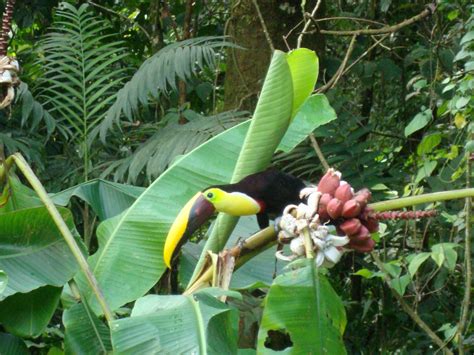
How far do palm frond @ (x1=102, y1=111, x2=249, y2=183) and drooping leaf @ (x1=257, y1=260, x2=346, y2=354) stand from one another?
1.63m

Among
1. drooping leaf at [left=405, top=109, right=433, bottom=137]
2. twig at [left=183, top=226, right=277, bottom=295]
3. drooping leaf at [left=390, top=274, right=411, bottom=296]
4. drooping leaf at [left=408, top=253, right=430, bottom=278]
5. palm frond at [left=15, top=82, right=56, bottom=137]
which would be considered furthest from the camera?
palm frond at [left=15, top=82, right=56, bottom=137]

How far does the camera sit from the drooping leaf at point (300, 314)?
1208 mm

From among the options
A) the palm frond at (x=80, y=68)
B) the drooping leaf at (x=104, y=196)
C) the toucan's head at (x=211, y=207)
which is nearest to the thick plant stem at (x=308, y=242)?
the toucan's head at (x=211, y=207)

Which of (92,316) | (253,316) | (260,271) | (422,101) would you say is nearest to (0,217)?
(92,316)

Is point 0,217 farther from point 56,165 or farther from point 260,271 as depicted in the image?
point 56,165

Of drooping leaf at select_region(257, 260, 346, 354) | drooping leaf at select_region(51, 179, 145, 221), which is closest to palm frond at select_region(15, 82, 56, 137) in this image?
drooping leaf at select_region(51, 179, 145, 221)

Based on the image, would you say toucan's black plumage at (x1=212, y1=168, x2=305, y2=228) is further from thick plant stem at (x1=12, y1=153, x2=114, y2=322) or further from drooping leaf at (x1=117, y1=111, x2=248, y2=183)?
drooping leaf at (x1=117, y1=111, x2=248, y2=183)

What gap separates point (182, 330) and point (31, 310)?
0.55 meters

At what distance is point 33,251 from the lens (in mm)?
1660

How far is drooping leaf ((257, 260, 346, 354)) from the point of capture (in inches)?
47.6

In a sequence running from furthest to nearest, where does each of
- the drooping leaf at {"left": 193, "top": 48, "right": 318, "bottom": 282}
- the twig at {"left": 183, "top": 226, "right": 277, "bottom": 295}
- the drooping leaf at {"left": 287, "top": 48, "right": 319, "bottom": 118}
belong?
1. the drooping leaf at {"left": 287, "top": 48, "right": 319, "bottom": 118}
2. the drooping leaf at {"left": 193, "top": 48, "right": 318, "bottom": 282}
3. the twig at {"left": 183, "top": 226, "right": 277, "bottom": 295}

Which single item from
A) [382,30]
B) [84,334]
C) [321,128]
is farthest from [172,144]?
[84,334]

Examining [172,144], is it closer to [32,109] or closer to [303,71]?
[32,109]

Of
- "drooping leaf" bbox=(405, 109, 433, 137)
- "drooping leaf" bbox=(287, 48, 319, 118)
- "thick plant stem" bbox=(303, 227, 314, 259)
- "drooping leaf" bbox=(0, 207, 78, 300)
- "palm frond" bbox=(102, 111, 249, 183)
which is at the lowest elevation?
"palm frond" bbox=(102, 111, 249, 183)
